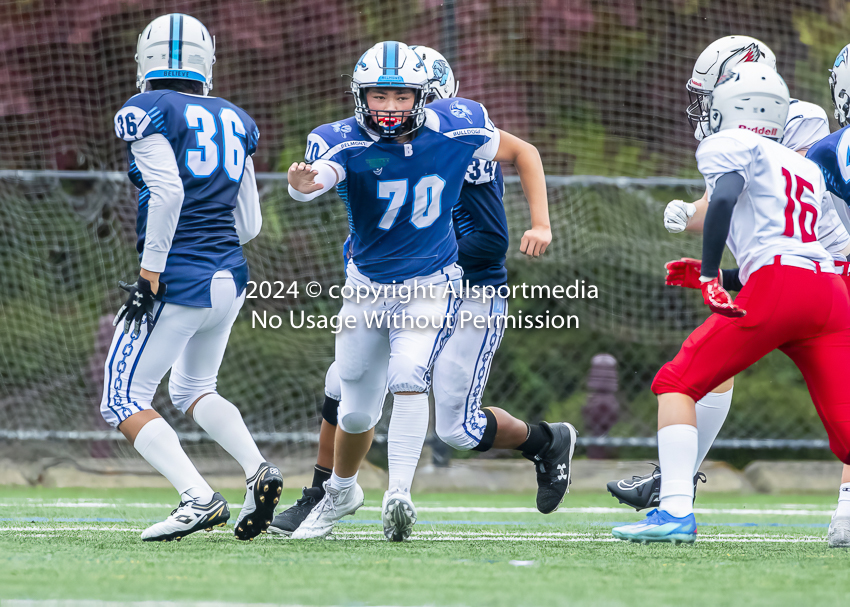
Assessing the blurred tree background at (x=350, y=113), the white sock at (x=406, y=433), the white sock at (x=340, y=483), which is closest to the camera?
the white sock at (x=406, y=433)

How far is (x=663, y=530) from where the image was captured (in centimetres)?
367

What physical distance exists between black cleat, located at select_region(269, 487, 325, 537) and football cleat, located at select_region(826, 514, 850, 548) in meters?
1.93

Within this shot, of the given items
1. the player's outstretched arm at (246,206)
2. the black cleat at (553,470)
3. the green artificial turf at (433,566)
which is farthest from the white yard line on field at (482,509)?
the player's outstretched arm at (246,206)

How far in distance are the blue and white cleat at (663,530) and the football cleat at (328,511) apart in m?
1.06

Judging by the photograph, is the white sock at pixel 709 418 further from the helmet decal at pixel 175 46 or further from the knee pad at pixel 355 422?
the helmet decal at pixel 175 46

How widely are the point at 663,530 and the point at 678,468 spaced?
0.21 meters

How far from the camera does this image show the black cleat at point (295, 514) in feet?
13.8

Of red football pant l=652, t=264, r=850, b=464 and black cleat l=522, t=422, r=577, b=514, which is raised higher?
red football pant l=652, t=264, r=850, b=464

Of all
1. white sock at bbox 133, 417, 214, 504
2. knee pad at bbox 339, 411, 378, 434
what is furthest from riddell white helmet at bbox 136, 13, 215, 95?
knee pad at bbox 339, 411, 378, 434

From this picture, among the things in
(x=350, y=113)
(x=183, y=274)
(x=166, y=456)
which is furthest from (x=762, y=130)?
(x=350, y=113)

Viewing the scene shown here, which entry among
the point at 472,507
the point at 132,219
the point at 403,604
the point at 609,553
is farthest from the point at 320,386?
the point at 403,604

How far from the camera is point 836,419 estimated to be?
356cm

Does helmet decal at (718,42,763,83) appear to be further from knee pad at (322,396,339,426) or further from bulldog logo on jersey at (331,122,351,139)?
knee pad at (322,396,339,426)

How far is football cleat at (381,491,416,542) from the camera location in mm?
3658
